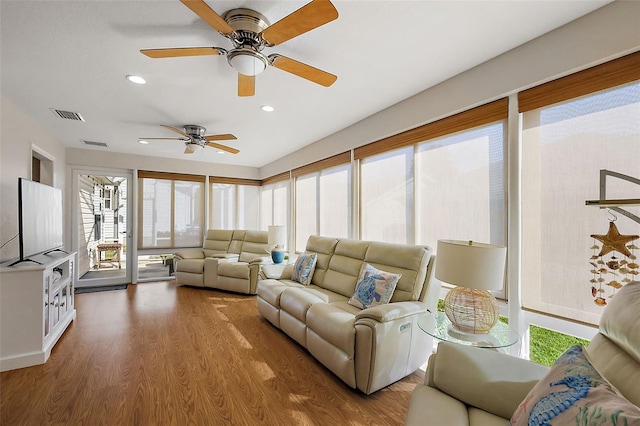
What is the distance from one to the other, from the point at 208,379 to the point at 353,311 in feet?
4.25

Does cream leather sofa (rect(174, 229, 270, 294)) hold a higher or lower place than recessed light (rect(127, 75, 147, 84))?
lower

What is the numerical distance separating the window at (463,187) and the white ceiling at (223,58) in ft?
2.00

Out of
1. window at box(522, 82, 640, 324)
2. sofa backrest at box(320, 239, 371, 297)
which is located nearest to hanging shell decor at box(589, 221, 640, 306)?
window at box(522, 82, 640, 324)

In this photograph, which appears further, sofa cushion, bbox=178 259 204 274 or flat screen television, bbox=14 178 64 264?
sofa cushion, bbox=178 259 204 274

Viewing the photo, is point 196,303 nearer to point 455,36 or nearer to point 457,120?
point 457,120

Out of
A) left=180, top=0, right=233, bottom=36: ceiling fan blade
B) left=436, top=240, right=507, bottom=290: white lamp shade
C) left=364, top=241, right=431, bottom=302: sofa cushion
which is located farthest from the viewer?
left=364, top=241, right=431, bottom=302: sofa cushion

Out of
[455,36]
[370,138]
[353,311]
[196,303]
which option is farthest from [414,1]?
[196,303]

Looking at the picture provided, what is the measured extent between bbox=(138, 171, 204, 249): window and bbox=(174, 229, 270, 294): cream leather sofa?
0.49m

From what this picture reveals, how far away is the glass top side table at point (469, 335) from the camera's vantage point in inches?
63.9

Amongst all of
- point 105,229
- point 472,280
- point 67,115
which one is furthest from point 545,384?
point 105,229

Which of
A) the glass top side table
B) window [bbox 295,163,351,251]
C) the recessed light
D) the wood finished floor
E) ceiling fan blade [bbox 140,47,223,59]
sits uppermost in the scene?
the recessed light

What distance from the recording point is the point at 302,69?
75.0 inches

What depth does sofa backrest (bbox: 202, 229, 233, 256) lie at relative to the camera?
5.68 meters

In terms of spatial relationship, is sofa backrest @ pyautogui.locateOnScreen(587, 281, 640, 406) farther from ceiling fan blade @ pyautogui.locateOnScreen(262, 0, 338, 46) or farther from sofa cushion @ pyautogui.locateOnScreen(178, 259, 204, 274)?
sofa cushion @ pyautogui.locateOnScreen(178, 259, 204, 274)
